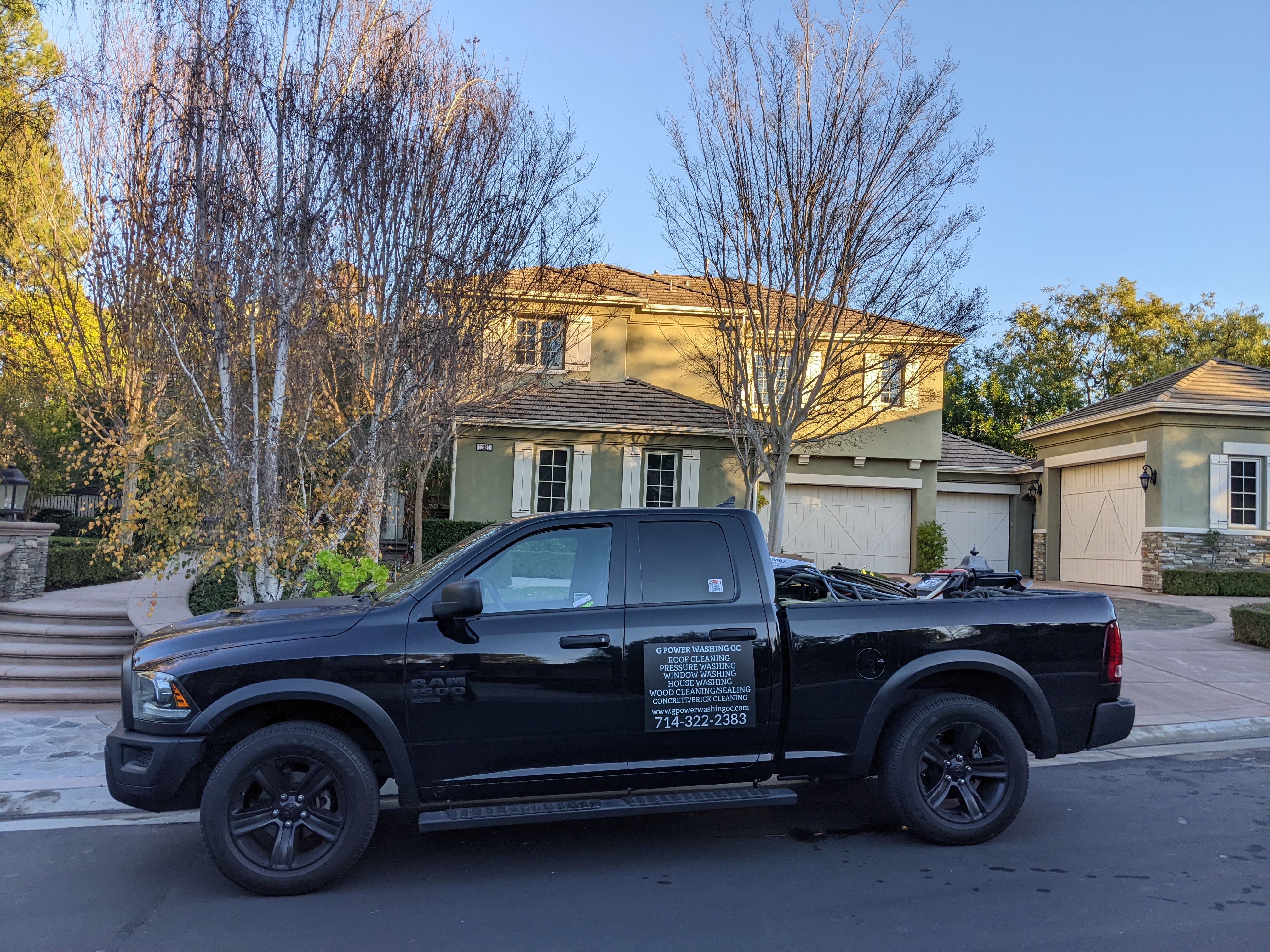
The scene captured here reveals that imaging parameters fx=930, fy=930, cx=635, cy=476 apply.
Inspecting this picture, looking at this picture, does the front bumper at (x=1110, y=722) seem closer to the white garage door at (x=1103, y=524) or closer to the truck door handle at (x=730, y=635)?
the truck door handle at (x=730, y=635)

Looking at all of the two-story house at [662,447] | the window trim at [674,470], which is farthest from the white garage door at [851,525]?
the window trim at [674,470]

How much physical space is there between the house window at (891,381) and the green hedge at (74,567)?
42.2ft

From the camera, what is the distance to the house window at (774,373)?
16.2m

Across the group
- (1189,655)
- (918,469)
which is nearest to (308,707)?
(1189,655)

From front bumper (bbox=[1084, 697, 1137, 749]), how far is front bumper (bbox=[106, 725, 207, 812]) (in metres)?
4.68

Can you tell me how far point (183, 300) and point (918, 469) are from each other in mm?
16417

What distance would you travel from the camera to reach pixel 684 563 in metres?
4.97

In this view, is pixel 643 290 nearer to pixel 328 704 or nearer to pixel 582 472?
pixel 582 472

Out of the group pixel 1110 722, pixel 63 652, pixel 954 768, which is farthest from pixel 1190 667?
pixel 63 652

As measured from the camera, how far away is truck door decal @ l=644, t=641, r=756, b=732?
4680 mm

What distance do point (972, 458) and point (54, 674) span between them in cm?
2116

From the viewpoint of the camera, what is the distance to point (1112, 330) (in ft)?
113

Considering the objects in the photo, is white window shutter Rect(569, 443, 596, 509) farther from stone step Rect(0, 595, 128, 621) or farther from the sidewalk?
the sidewalk

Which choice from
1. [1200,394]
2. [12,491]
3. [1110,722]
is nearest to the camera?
[1110,722]
